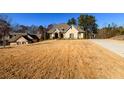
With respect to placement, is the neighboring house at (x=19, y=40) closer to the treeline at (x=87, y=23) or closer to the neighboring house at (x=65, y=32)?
the neighboring house at (x=65, y=32)

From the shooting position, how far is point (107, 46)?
4.52m

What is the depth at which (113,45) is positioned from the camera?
453 cm

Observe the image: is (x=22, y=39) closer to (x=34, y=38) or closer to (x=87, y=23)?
(x=34, y=38)

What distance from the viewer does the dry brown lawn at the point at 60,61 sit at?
4.37 metres

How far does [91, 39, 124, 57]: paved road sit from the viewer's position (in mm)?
4492

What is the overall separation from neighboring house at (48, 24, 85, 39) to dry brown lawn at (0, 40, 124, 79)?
6 centimetres

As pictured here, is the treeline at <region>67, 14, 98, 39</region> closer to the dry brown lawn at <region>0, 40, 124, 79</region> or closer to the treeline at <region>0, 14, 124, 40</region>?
the treeline at <region>0, 14, 124, 40</region>

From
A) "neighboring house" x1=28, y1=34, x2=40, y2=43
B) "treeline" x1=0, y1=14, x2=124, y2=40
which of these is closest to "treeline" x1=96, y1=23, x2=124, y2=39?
"treeline" x1=0, y1=14, x2=124, y2=40

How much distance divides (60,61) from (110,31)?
68 cm

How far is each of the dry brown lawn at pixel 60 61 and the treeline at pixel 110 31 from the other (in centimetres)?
15
